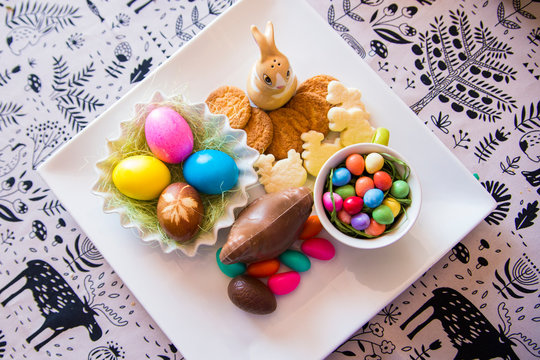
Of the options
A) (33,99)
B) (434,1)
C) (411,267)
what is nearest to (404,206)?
(411,267)

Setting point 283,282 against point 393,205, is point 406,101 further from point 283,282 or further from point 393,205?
point 283,282

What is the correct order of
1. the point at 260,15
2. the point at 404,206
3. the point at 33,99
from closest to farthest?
the point at 404,206 → the point at 260,15 → the point at 33,99

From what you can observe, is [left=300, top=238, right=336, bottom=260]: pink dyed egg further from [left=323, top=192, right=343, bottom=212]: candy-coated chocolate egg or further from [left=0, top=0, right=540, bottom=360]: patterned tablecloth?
[left=0, top=0, right=540, bottom=360]: patterned tablecloth

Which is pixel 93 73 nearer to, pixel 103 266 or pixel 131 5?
pixel 131 5

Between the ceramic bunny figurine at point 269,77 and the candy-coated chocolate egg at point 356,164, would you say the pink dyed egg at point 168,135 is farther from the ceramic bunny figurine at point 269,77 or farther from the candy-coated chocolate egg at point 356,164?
the candy-coated chocolate egg at point 356,164

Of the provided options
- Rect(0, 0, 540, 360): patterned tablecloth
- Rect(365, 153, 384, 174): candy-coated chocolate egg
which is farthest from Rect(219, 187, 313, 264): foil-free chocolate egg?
Rect(0, 0, 540, 360): patterned tablecloth

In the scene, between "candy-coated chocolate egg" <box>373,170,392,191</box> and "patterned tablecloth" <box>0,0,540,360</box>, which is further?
"patterned tablecloth" <box>0,0,540,360</box>
